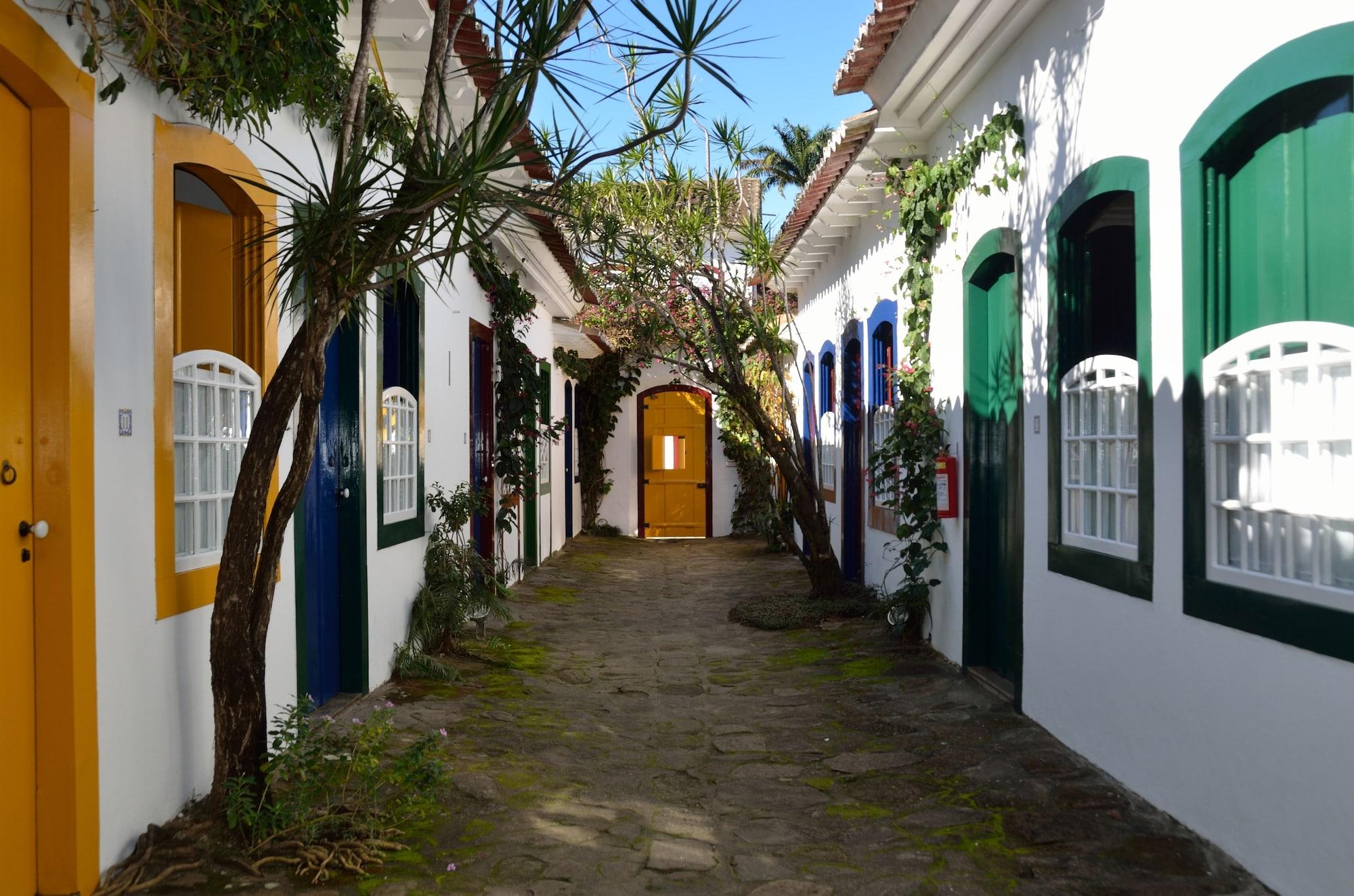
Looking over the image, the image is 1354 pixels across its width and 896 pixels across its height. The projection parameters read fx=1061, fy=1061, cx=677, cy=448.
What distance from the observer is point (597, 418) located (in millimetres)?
17500

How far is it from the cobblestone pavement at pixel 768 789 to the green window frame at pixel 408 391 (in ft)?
3.23

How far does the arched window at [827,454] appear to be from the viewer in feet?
37.2

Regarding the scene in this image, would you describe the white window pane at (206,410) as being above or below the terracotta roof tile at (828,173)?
below

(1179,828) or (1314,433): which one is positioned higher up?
(1314,433)

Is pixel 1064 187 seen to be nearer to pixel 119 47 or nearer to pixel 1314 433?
pixel 1314 433

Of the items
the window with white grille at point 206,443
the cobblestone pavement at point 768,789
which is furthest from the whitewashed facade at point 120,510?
the cobblestone pavement at point 768,789

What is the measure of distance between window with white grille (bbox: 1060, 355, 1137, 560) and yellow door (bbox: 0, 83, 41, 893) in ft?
12.7

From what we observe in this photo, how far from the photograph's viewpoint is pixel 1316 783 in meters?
2.96

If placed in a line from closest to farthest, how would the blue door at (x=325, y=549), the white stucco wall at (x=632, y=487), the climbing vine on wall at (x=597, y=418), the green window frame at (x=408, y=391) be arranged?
the blue door at (x=325, y=549), the green window frame at (x=408, y=391), the climbing vine on wall at (x=597, y=418), the white stucco wall at (x=632, y=487)

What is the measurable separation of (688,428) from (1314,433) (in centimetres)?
1482

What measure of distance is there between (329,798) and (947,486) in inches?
164

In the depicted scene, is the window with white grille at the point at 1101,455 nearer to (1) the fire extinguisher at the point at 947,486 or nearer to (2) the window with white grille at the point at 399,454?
(1) the fire extinguisher at the point at 947,486

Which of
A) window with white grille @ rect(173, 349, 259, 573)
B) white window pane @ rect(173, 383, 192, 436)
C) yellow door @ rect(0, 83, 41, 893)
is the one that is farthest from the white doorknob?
white window pane @ rect(173, 383, 192, 436)

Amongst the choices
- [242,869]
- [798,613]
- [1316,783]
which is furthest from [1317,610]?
[798,613]
